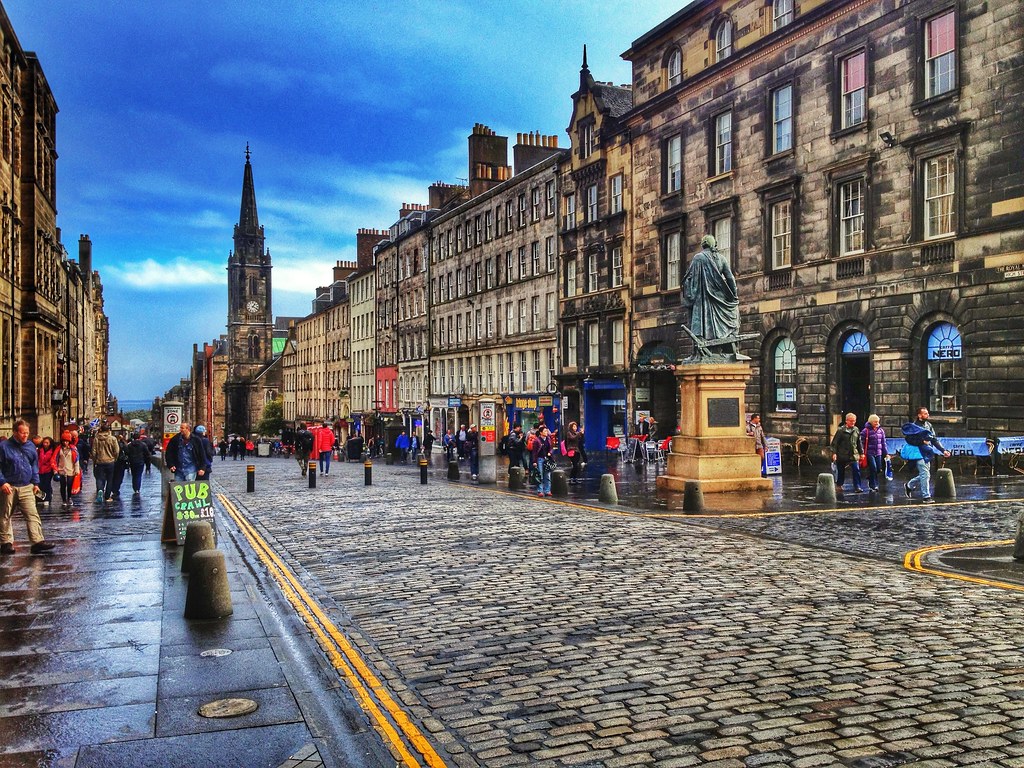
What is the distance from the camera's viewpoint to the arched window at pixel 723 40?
116 ft

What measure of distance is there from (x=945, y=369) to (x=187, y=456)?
20124mm

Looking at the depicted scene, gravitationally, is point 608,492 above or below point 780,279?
below

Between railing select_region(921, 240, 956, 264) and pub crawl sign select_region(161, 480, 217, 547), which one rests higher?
railing select_region(921, 240, 956, 264)

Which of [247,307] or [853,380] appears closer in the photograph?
[853,380]

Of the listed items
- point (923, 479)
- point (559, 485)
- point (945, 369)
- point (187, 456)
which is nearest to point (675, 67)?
point (945, 369)

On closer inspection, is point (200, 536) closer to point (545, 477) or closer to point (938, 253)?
point (545, 477)

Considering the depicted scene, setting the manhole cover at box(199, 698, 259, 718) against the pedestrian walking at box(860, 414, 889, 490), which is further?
the pedestrian walking at box(860, 414, 889, 490)

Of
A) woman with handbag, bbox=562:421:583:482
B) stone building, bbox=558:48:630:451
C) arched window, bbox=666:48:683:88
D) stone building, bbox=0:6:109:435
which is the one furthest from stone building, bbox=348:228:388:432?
woman with handbag, bbox=562:421:583:482

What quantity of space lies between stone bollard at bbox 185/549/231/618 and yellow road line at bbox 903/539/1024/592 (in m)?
7.55

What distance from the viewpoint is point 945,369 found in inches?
1005

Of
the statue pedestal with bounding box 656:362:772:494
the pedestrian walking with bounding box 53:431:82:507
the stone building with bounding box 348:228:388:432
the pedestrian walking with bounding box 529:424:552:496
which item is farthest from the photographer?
the stone building with bounding box 348:228:388:432

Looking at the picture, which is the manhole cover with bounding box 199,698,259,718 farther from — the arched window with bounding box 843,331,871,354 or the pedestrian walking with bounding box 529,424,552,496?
the arched window with bounding box 843,331,871,354

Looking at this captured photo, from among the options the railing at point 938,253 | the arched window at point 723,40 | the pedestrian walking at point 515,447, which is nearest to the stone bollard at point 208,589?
the pedestrian walking at point 515,447

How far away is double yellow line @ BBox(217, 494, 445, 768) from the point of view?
5.10 meters
